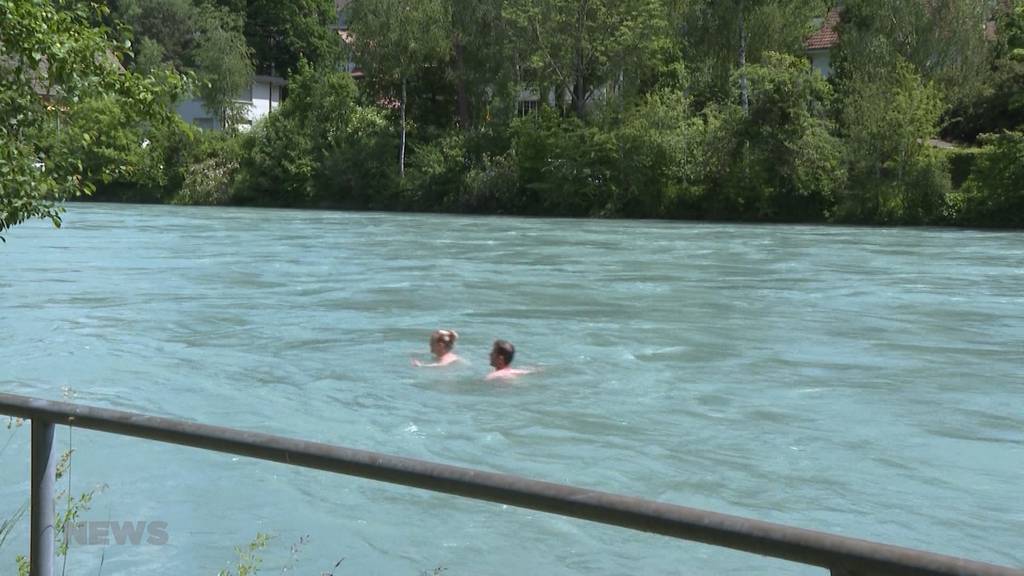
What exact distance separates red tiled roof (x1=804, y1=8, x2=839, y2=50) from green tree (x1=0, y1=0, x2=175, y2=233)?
55741 millimetres

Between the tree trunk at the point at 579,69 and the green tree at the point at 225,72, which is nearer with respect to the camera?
the tree trunk at the point at 579,69

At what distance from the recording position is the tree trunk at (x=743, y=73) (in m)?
46.9

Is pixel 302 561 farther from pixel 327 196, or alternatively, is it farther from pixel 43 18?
pixel 327 196

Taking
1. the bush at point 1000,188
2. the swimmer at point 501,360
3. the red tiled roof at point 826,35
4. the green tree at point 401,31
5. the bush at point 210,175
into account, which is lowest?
the bush at point 210,175

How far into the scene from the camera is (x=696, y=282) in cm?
2275

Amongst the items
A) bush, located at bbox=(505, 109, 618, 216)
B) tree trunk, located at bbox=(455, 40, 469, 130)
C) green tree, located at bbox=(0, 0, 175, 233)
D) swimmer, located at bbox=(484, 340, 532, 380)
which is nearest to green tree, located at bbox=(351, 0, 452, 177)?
tree trunk, located at bbox=(455, 40, 469, 130)

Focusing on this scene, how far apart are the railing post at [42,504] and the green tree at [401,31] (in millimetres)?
53076

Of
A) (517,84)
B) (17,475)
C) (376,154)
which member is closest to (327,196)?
(376,154)

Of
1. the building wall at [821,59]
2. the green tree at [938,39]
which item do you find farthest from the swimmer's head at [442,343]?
the building wall at [821,59]

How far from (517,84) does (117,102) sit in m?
49.1

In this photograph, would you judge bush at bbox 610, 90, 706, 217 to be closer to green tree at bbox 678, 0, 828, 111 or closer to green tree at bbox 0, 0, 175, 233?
green tree at bbox 678, 0, 828, 111

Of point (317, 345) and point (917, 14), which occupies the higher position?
point (917, 14)

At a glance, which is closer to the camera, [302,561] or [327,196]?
[302,561]

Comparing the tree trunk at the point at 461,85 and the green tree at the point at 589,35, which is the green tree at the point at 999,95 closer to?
the green tree at the point at 589,35
